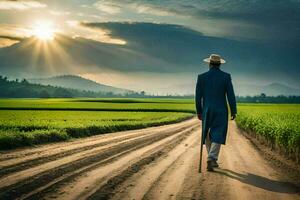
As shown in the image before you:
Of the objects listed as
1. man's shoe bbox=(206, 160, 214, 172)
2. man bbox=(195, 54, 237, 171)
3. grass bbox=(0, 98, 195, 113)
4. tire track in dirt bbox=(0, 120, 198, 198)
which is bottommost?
grass bbox=(0, 98, 195, 113)

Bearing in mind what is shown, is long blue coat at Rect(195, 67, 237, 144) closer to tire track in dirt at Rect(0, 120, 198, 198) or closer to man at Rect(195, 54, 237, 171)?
man at Rect(195, 54, 237, 171)

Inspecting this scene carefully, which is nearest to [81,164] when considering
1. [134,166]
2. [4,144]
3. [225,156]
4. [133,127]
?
[134,166]

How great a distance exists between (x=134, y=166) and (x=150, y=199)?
3792 mm

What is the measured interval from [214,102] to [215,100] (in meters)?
0.06

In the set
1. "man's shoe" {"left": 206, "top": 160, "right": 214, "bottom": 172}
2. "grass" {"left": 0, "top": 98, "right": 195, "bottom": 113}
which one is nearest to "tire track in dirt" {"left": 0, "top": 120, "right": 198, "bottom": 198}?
"man's shoe" {"left": 206, "top": 160, "right": 214, "bottom": 172}

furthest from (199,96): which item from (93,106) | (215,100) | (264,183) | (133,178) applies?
(93,106)

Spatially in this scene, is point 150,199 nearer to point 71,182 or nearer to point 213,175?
point 71,182

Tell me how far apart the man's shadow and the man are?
102 centimetres

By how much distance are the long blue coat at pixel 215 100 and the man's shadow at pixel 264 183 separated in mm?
1132

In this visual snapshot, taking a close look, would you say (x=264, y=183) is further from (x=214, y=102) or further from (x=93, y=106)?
(x=93, y=106)

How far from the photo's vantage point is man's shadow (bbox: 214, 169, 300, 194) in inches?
346

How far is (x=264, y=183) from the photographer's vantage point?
9430mm

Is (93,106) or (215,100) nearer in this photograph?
(215,100)

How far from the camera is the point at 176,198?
754 centimetres
